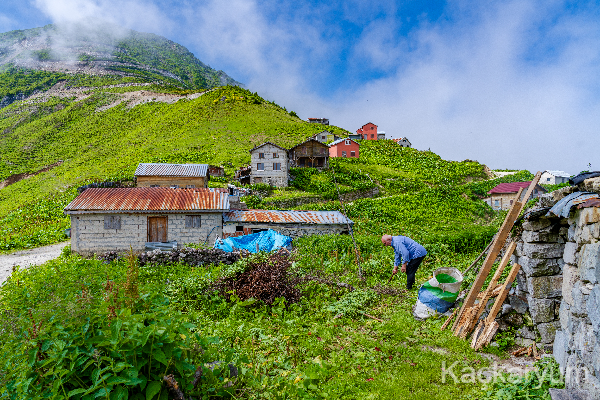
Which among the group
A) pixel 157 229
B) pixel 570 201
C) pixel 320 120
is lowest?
pixel 157 229

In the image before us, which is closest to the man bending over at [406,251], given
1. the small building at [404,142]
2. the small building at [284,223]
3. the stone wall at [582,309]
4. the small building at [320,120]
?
the stone wall at [582,309]

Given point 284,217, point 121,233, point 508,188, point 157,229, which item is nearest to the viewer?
point 121,233

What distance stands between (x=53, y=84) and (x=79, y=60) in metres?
37.2

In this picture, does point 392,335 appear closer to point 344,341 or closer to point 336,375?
point 344,341

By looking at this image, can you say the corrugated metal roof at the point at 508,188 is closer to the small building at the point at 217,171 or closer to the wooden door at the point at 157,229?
the small building at the point at 217,171

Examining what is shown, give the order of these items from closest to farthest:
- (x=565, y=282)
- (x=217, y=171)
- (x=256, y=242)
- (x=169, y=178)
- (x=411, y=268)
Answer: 1. (x=565, y=282)
2. (x=411, y=268)
3. (x=256, y=242)
4. (x=169, y=178)
5. (x=217, y=171)

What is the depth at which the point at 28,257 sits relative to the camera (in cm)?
2020

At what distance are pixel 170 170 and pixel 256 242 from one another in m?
18.8

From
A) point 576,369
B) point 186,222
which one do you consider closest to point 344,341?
point 576,369

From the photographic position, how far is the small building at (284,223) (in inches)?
801

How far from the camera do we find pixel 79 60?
12962 cm

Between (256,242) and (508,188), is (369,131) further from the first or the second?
(256,242)

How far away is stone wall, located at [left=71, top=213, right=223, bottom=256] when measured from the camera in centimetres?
1864

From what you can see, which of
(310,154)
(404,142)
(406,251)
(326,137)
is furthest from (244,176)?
(404,142)
